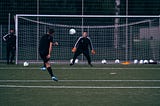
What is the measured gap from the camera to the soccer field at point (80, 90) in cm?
1020

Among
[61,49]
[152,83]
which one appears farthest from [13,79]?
[61,49]

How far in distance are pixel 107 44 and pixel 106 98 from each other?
48.0ft

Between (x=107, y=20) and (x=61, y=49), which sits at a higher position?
(x=107, y=20)

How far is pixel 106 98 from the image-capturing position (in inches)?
426

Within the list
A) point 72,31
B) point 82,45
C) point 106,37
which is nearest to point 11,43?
point 72,31

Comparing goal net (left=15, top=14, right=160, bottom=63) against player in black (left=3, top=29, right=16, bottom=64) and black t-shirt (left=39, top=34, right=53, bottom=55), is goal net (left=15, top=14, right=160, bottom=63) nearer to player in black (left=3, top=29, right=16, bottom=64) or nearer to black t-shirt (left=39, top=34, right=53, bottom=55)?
player in black (left=3, top=29, right=16, bottom=64)

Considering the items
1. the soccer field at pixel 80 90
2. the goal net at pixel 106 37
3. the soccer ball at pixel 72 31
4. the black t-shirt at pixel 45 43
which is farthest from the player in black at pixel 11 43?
the black t-shirt at pixel 45 43

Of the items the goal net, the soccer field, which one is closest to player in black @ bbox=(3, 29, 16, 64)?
the goal net

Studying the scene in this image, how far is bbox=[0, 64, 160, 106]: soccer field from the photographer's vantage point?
33.5 feet

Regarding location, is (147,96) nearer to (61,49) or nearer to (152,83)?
(152,83)

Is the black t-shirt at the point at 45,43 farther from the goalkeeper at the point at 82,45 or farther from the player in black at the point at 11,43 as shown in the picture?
the player in black at the point at 11,43

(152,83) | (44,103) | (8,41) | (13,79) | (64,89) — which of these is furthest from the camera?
(8,41)

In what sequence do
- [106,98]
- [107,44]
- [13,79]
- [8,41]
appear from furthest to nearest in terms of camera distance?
[107,44], [8,41], [13,79], [106,98]

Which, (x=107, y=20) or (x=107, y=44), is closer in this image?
(x=107, y=44)
